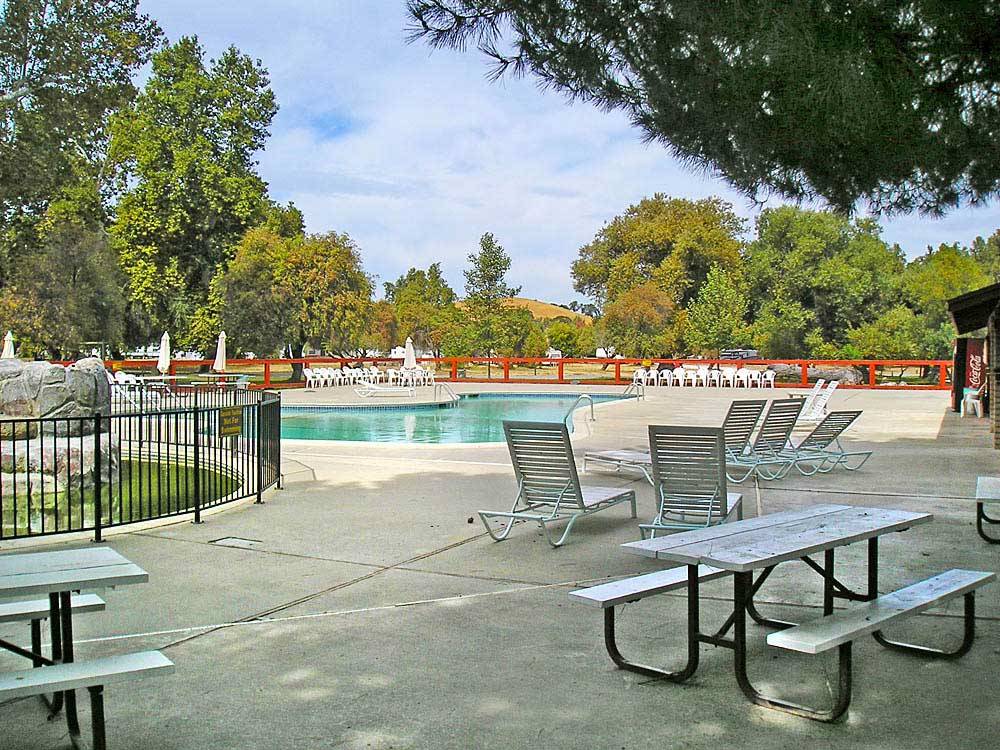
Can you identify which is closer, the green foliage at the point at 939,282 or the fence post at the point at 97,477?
the fence post at the point at 97,477

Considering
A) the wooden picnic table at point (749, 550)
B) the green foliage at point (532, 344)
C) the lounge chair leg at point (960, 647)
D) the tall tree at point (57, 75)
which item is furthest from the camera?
the green foliage at point (532, 344)

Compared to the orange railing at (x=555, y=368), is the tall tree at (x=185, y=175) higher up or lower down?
higher up

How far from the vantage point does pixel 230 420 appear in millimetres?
8570

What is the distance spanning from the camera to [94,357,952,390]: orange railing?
32938 mm

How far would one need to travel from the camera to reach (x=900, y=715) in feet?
11.4

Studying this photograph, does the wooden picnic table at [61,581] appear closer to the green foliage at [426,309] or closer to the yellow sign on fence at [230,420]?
the yellow sign on fence at [230,420]

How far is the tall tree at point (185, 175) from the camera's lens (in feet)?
118

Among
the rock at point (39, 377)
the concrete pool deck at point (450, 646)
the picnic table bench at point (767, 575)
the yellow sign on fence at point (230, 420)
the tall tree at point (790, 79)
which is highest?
the tall tree at point (790, 79)

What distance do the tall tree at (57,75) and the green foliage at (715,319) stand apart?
88.3 ft

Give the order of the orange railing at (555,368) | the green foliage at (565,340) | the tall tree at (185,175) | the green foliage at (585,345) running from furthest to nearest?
the green foliage at (565,340), the green foliage at (585,345), the tall tree at (185,175), the orange railing at (555,368)

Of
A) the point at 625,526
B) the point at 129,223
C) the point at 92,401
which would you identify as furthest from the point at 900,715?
the point at 129,223

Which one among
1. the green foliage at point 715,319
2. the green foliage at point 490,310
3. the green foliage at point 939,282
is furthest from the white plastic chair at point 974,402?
the green foliage at point 490,310

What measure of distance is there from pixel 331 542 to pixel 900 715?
4276 millimetres

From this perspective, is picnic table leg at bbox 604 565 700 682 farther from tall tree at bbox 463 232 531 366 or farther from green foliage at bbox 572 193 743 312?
green foliage at bbox 572 193 743 312
